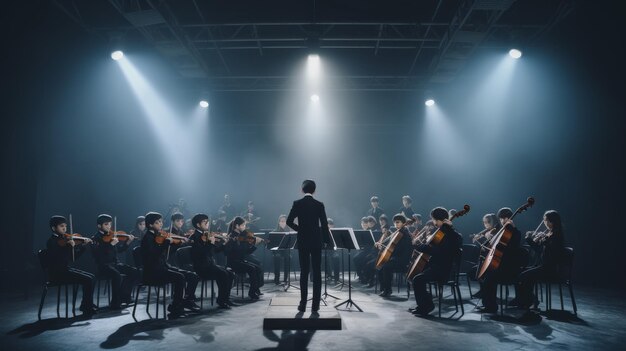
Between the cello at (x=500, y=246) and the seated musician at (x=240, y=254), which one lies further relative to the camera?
the seated musician at (x=240, y=254)

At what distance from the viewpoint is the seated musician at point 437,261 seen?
5859mm

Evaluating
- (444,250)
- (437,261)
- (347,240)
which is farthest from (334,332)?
(444,250)

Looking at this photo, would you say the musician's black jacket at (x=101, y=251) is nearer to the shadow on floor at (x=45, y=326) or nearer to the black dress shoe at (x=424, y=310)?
the shadow on floor at (x=45, y=326)

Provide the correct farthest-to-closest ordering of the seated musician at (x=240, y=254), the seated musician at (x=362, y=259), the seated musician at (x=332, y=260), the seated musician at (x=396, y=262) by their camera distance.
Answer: the seated musician at (x=332, y=260)
the seated musician at (x=362, y=259)
the seated musician at (x=396, y=262)
the seated musician at (x=240, y=254)

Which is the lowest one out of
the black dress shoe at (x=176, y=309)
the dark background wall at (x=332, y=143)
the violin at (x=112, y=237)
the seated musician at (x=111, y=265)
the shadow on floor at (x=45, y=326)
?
the shadow on floor at (x=45, y=326)

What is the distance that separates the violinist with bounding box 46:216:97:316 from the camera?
578cm

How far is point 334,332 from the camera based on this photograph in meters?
4.88

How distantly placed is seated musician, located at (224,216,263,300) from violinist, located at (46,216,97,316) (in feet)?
7.87

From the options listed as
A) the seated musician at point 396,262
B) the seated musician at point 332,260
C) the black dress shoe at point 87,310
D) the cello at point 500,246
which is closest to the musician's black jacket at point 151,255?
the black dress shoe at point 87,310

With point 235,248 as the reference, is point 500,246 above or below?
above

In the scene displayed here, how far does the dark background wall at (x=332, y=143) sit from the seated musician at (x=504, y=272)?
447cm

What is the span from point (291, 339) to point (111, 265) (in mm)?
3974

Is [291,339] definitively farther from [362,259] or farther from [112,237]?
[362,259]

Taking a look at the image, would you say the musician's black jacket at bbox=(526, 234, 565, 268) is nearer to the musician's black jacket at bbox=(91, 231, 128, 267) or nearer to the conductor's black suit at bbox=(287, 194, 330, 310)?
the conductor's black suit at bbox=(287, 194, 330, 310)
